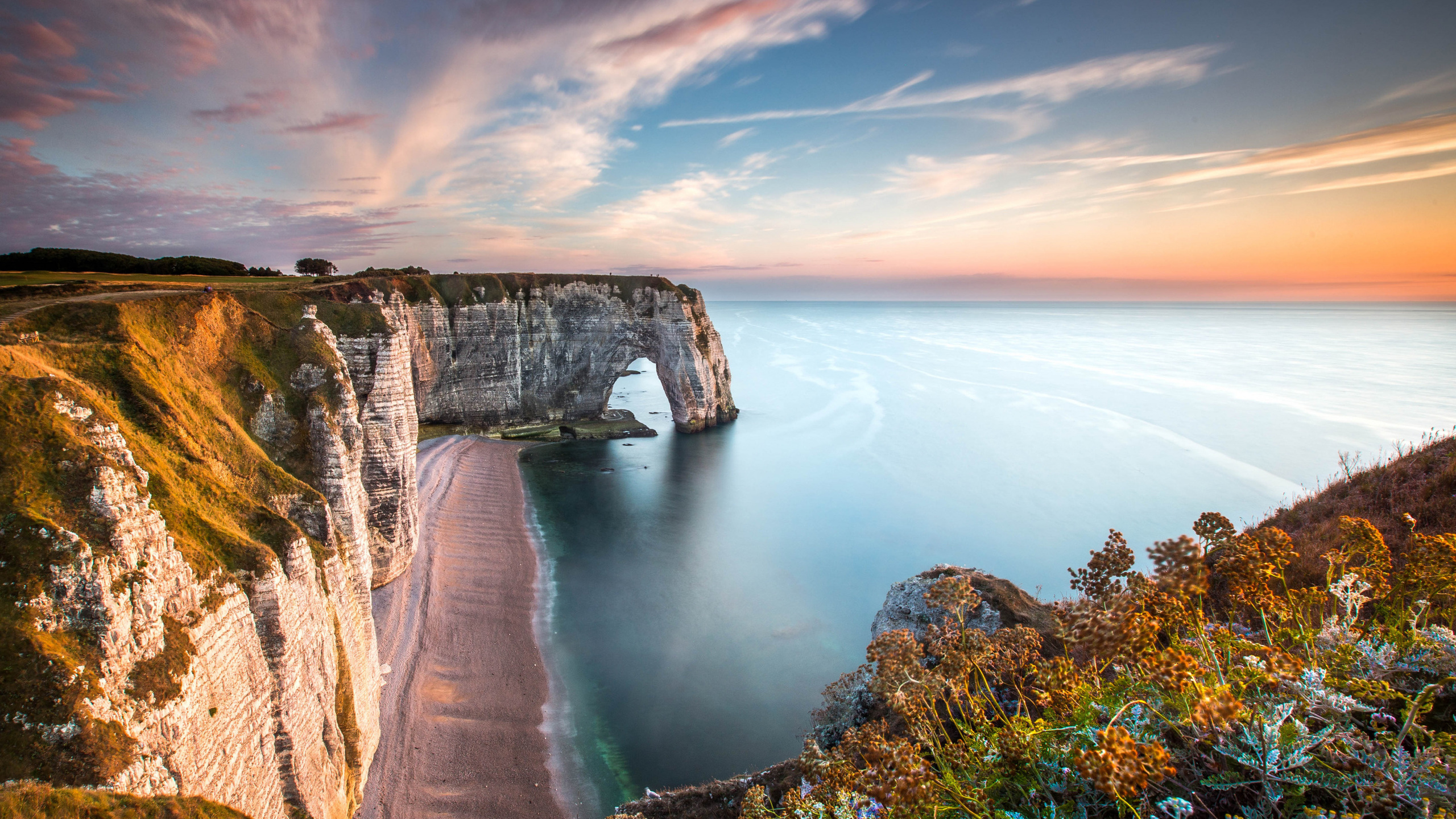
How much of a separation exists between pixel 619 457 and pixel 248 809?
4166 centimetres

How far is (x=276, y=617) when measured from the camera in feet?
34.8

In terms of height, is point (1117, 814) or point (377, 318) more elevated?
point (377, 318)

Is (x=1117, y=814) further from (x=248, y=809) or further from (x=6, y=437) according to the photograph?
(x=6, y=437)

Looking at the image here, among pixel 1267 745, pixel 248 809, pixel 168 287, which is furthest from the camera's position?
pixel 168 287

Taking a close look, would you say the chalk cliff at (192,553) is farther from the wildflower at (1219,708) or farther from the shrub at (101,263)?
the shrub at (101,263)

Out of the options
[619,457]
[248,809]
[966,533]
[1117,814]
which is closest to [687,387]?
[619,457]

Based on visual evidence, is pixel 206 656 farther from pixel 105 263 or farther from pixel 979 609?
pixel 105 263

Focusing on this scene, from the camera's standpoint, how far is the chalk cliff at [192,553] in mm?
7527

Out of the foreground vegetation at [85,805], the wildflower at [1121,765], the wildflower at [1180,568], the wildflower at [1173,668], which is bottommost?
the foreground vegetation at [85,805]

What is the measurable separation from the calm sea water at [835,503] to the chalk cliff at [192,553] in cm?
914

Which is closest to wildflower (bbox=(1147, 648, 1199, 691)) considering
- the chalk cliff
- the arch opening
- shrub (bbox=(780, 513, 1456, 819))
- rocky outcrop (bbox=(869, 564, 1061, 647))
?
shrub (bbox=(780, 513, 1456, 819))

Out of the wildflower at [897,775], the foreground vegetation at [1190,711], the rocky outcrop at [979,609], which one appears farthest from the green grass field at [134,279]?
the rocky outcrop at [979,609]

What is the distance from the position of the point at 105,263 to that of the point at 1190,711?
4489cm

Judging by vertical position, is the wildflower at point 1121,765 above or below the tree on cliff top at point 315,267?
below
